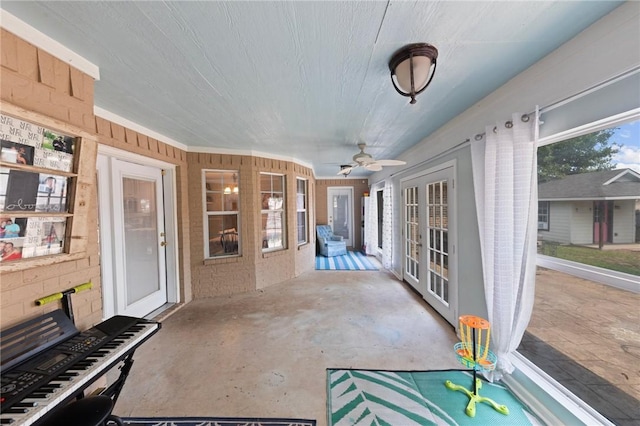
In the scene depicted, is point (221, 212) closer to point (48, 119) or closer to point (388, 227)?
point (48, 119)

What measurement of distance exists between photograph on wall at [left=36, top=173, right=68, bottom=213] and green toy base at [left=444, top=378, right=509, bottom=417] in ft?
9.54

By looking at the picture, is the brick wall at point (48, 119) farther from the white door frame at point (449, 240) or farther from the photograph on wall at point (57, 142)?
the white door frame at point (449, 240)

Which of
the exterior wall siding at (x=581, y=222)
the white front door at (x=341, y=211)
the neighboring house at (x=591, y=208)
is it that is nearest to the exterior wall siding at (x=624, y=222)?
the neighboring house at (x=591, y=208)

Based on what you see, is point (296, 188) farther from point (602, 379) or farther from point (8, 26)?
point (602, 379)

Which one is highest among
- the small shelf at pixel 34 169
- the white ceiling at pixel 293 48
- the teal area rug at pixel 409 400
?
the white ceiling at pixel 293 48

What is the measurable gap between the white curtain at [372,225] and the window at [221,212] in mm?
3937

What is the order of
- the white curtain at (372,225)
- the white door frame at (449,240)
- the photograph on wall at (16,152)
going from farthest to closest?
the white curtain at (372,225), the white door frame at (449,240), the photograph on wall at (16,152)

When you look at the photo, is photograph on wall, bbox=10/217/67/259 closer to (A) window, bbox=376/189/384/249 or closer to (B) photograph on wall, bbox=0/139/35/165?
(B) photograph on wall, bbox=0/139/35/165

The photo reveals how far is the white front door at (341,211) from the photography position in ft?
25.0

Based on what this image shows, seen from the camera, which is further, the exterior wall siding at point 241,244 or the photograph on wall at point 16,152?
the exterior wall siding at point 241,244

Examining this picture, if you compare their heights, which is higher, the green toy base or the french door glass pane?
the french door glass pane

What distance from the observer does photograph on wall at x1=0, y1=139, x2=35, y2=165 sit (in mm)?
1062

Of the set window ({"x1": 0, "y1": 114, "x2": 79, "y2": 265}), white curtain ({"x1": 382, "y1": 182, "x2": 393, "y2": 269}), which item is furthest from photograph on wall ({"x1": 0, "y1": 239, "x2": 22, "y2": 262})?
white curtain ({"x1": 382, "y1": 182, "x2": 393, "y2": 269})

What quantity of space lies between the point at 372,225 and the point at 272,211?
333cm
